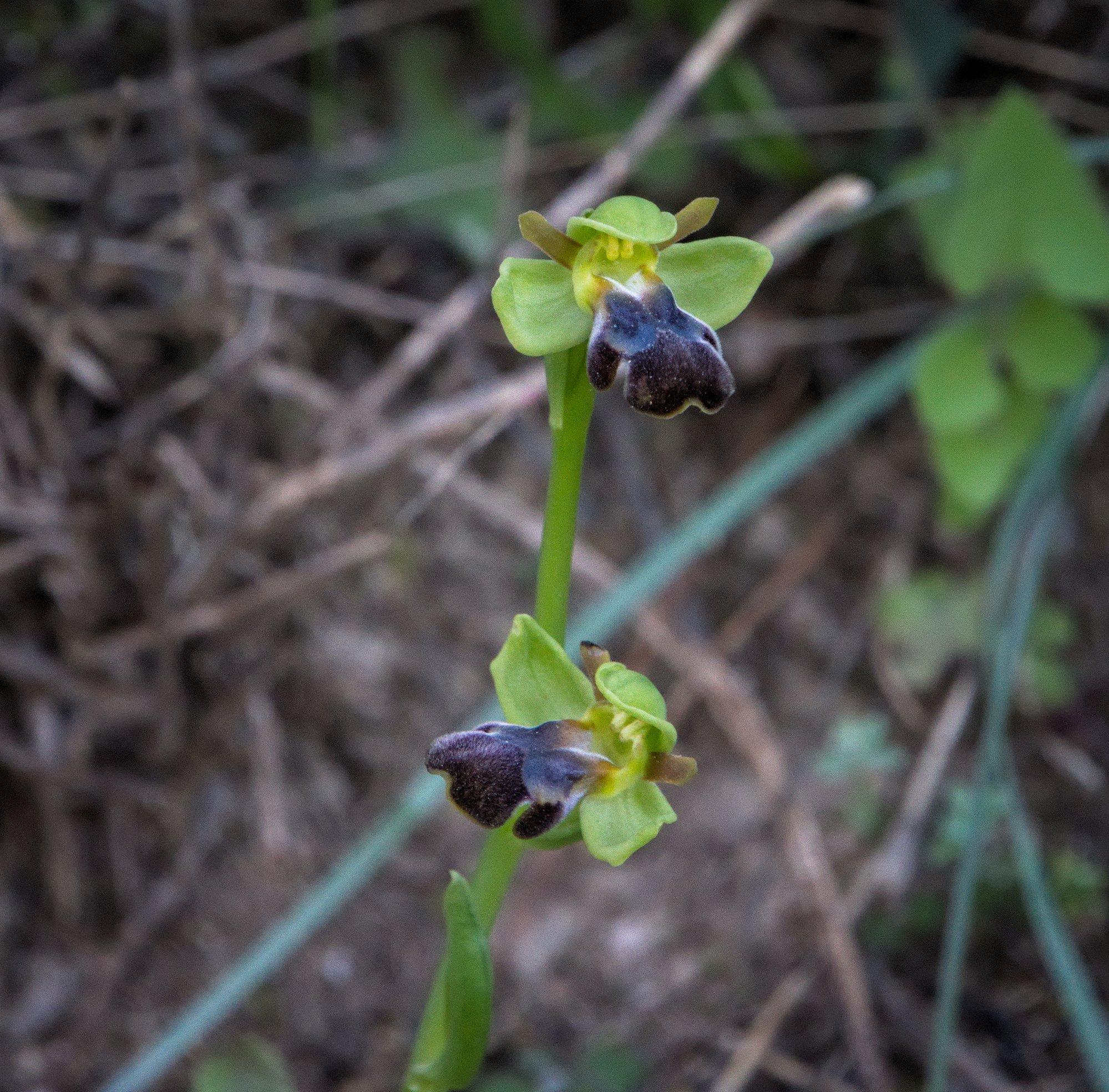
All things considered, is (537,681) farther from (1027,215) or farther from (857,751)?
(1027,215)

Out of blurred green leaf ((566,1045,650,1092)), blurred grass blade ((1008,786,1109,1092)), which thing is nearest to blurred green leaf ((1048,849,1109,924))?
blurred grass blade ((1008,786,1109,1092))

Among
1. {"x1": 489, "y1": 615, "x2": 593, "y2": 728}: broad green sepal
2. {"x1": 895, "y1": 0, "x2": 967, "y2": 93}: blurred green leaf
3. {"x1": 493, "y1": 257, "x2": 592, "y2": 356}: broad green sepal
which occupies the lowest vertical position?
{"x1": 489, "y1": 615, "x2": 593, "y2": 728}: broad green sepal

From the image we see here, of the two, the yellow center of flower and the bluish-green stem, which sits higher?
the yellow center of flower

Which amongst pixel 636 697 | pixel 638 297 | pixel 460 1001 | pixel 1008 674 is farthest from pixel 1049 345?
pixel 460 1001

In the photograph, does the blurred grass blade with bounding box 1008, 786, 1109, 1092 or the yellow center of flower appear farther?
the blurred grass blade with bounding box 1008, 786, 1109, 1092

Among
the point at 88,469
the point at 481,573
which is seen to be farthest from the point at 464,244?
the point at 88,469

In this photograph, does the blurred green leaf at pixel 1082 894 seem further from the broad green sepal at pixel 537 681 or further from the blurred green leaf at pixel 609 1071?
the broad green sepal at pixel 537 681

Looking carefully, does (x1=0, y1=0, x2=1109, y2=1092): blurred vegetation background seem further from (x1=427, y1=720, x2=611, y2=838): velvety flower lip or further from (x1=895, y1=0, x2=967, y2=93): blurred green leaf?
(x1=427, y1=720, x2=611, y2=838): velvety flower lip

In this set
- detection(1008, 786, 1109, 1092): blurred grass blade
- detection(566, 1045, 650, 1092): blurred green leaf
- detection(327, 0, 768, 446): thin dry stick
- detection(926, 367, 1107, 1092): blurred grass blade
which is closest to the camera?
detection(1008, 786, 1109, 1092): blurred grass blade

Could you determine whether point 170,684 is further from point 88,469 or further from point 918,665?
point 918,665
